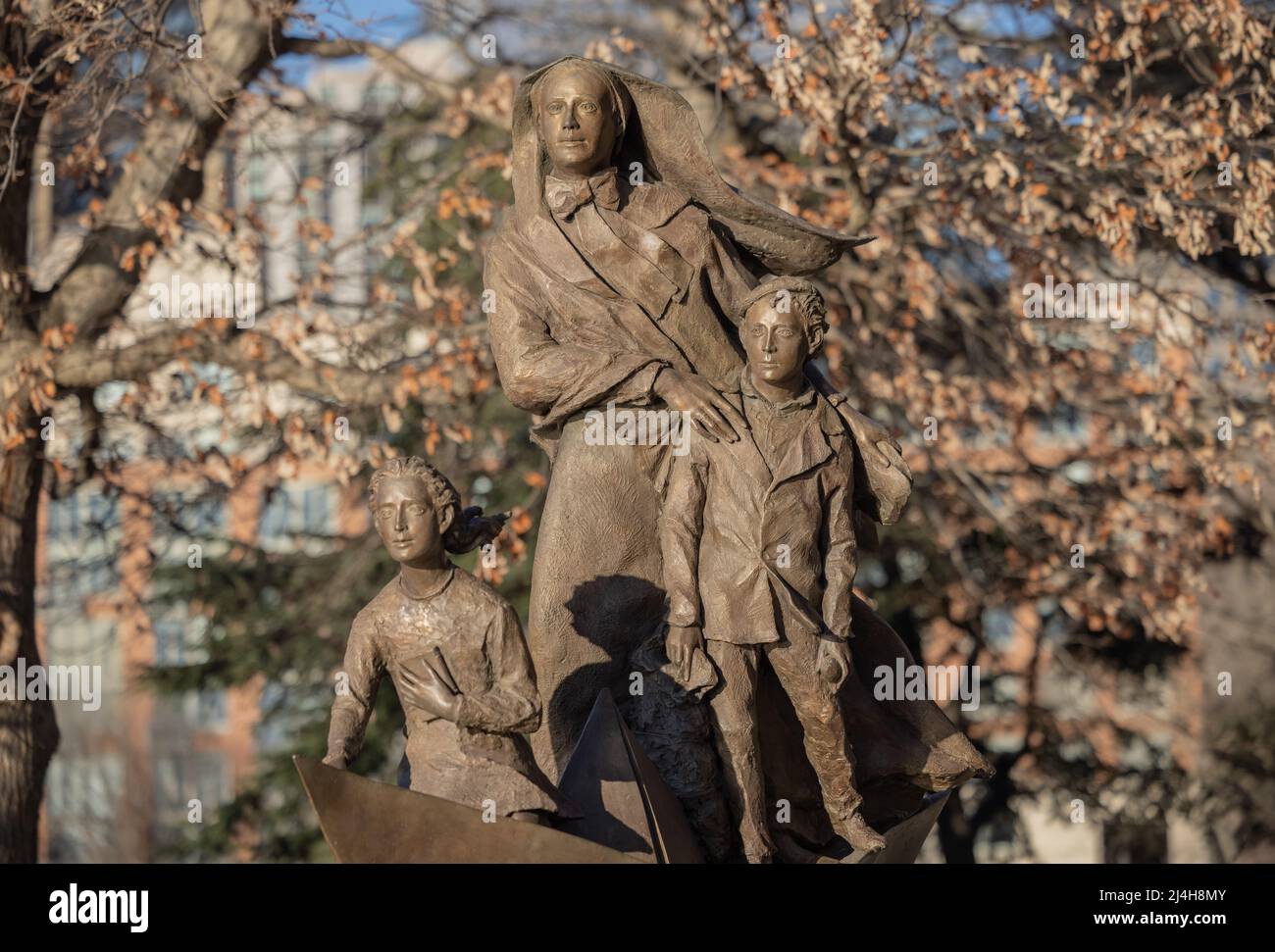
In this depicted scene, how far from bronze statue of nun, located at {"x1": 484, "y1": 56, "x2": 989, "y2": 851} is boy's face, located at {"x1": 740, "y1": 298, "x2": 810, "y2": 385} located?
188 millimetres

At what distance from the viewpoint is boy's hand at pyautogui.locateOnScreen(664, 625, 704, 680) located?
6758 mm

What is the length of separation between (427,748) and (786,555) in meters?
1.32

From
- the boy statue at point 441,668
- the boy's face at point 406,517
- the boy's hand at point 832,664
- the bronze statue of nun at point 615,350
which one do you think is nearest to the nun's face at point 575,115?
the bronze statue of nun at point 615,350

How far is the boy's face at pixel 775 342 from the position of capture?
266 inches

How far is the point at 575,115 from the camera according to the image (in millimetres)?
7113

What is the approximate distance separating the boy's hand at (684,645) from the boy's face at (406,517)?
94 cm

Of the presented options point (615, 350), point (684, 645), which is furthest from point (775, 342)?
point (684, 645)

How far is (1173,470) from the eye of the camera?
46.6ft

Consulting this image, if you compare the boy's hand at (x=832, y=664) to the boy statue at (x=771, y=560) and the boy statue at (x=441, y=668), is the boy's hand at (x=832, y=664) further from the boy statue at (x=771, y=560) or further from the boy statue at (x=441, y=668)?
the boy statue at (x=441, y=668)

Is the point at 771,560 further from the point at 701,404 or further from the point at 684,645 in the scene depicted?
the point at 701,404

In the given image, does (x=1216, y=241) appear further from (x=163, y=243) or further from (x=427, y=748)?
(x=427, y=748)

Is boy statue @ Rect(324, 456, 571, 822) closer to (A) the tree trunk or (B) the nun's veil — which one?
(B) the nun's veil
